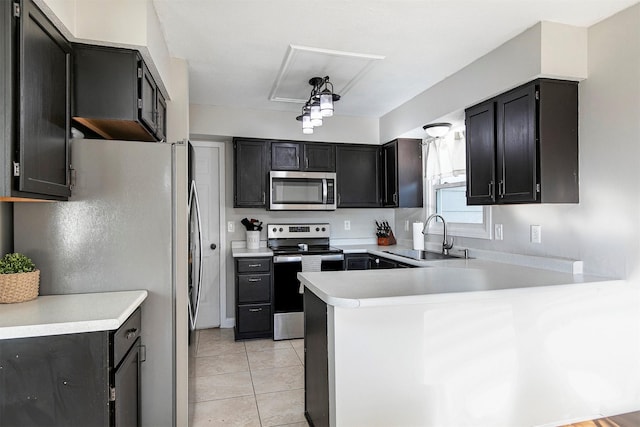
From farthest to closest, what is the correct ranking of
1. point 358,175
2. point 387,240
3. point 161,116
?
point 387,240 → point 358,175 → point 161,116

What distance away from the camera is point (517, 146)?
242 cm

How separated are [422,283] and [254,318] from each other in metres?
2.25

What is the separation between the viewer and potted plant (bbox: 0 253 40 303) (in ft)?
5.15

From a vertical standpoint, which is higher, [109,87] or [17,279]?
[109,87]

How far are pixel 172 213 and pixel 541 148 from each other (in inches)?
86.3

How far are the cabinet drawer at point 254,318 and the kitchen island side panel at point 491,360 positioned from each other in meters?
2.10

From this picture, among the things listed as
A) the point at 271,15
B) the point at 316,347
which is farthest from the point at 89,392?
the point at 271,15

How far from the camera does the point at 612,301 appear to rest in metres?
2.10

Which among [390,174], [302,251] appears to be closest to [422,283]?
[302,251]

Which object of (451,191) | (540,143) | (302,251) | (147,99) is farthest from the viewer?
(302,251)

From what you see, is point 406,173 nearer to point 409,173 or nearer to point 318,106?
point 409,173

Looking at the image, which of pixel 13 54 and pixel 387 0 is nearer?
pixel 13 54

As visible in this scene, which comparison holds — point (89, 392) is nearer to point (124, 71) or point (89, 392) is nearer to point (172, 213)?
point (172, 213)

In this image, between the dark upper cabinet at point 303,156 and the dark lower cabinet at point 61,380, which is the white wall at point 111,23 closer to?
the dark lower cabinet at point 61,380
